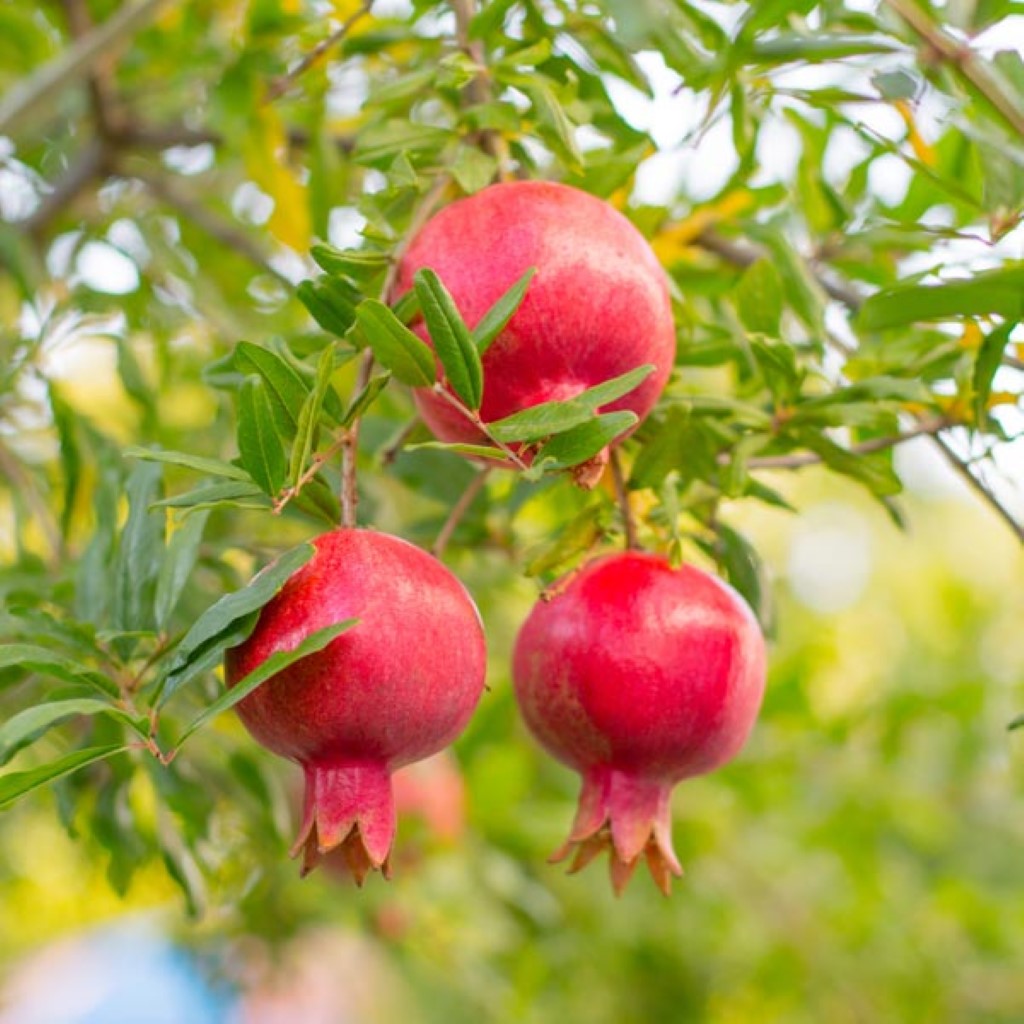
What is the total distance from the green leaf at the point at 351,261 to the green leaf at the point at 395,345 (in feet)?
0.24

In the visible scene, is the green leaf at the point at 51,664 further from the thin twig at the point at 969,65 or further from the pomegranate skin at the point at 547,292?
the thin twig at the point at 969,65

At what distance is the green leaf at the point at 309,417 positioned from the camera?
0.72m

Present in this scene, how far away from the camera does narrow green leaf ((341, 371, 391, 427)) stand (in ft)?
2.41

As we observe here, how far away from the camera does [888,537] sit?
451 cm

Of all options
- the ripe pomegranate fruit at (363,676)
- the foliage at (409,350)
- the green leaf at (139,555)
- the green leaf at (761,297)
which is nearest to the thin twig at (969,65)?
the foliage at (409,350)

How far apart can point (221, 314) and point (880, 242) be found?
0.77 meters

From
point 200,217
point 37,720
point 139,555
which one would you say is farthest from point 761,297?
point 200,217

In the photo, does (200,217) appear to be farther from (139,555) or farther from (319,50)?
(139,555)

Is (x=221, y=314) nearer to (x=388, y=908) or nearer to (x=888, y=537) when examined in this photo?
(x=388, y=908)

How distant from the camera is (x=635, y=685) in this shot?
0.78 metres

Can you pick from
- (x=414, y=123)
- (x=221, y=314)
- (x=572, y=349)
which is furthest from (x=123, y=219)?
(x=572, y=349)

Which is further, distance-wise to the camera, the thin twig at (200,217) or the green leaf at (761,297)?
the thin twig at (200,217)

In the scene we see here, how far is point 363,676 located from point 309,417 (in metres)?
0.14

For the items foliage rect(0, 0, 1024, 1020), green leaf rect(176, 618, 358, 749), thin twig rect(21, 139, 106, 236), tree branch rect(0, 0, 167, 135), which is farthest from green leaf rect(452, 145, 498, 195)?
thin twig rect(21, 139, 106, 236)
